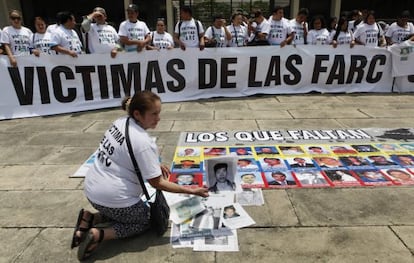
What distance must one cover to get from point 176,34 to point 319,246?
18.9ft

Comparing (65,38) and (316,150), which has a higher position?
(65,38)

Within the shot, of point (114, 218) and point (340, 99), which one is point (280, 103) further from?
point (114, 218)

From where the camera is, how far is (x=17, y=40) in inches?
259

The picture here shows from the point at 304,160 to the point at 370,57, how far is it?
4921mm

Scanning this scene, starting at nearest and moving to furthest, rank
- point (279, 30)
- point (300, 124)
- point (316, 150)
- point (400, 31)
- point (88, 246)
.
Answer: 1. point (88, 246)
2. point (316, 150)
3. point (300, 124)
4. point (279, 30)
5. point (400, 31)

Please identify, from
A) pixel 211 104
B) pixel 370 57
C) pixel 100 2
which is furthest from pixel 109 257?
pixel 100 2

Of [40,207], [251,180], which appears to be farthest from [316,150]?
[40,207]

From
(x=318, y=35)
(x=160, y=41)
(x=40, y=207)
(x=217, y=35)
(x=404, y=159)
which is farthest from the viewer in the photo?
(x=318, y=35)

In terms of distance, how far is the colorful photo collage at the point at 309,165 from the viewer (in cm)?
349

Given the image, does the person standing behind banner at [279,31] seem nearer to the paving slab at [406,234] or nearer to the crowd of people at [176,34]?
the crowd of people at [176,34]

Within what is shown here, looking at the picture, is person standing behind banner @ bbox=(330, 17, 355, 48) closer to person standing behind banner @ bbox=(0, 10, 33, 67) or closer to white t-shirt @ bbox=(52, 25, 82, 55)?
white t-shirt @ bbox=(52, 25, 82, 55)

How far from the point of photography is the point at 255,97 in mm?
7574

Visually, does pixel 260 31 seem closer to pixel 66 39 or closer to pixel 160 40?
pixel 160 40

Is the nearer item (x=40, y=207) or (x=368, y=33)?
(x=40, y=207)
